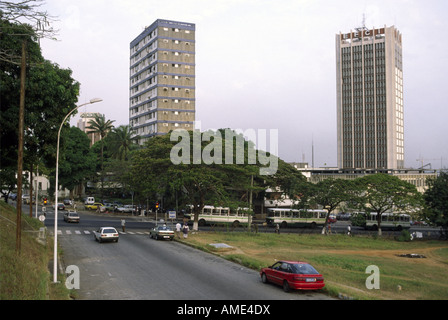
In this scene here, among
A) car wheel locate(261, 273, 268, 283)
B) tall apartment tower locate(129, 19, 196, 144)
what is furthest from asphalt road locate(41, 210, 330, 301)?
tall apartment tower locate(129, 19, 196, 144)

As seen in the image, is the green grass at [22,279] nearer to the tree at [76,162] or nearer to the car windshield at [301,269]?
the car windshield at [301,269]

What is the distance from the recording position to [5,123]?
1084 inches

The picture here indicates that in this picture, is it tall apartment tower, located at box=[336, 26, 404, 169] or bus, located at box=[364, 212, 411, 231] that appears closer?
bus, located at box=[364, 212, 411, 231]

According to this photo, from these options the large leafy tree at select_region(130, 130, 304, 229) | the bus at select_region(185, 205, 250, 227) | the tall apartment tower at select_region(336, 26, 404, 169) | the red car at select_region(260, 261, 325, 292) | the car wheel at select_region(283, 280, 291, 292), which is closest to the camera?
the red car at select_region(260, 261, 325, 292)

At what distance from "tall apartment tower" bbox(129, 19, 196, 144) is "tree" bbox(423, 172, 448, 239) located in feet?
196

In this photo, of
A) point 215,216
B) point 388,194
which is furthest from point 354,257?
point 215,216

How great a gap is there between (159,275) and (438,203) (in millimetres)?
45560

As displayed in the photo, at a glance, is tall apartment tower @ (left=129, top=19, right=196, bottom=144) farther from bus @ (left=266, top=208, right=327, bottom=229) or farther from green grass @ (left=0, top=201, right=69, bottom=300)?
green grass @ (left=0, top=201, right=69, bottom=300)

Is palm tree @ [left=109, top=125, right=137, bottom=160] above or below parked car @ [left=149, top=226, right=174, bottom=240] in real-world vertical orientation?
above

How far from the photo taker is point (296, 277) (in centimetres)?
1827

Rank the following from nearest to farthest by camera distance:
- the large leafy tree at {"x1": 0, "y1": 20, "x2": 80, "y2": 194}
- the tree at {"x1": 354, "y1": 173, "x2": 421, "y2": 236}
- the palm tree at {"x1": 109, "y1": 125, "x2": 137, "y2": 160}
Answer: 1. the large leafy tree at {"x1": 0, "y1": 20, "x2": 80, "y2": 194}
2. the tree at {"x1": 354, "y1": 173, "x2": 421, "y2": 236}
3. the palm tree at {"x1": 109, "y1": 125, "x2": 137, "y2": 160}

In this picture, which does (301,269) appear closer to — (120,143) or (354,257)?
(354,257)

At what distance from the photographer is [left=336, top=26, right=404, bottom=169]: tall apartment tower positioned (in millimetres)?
139875
